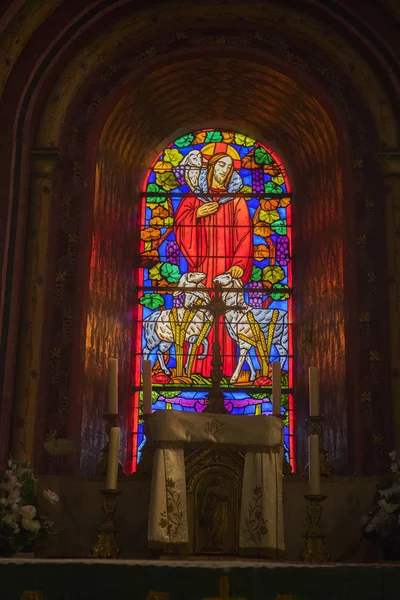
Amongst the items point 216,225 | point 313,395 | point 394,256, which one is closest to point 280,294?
point 216,225

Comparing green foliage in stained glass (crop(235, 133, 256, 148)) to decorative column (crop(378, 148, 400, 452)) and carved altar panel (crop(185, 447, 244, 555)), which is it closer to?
decorative column (crop(378, 148, 400, 452))

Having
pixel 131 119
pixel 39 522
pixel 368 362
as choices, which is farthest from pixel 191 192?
pixel 39 522

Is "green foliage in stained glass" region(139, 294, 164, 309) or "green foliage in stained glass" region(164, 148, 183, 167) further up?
"green foliage in stained glass" region(164, 148, 183, 167)

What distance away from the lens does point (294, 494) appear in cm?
820

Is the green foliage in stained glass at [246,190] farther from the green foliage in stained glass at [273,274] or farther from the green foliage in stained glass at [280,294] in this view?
the green foliage in stained glass at [280,294]

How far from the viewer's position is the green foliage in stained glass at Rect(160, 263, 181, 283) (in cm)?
1080

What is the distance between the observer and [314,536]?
23.1 ft

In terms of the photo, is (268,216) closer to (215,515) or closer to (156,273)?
(156,273)

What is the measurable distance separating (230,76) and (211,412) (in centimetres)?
467

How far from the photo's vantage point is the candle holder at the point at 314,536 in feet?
22.9

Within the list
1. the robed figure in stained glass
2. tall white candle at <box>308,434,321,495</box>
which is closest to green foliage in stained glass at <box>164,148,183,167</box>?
the robed figure in stained glass

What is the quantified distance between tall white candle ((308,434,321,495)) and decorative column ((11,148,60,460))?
9.69 feet

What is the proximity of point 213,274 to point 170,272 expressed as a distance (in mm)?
498

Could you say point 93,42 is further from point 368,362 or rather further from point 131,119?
point 368,362
